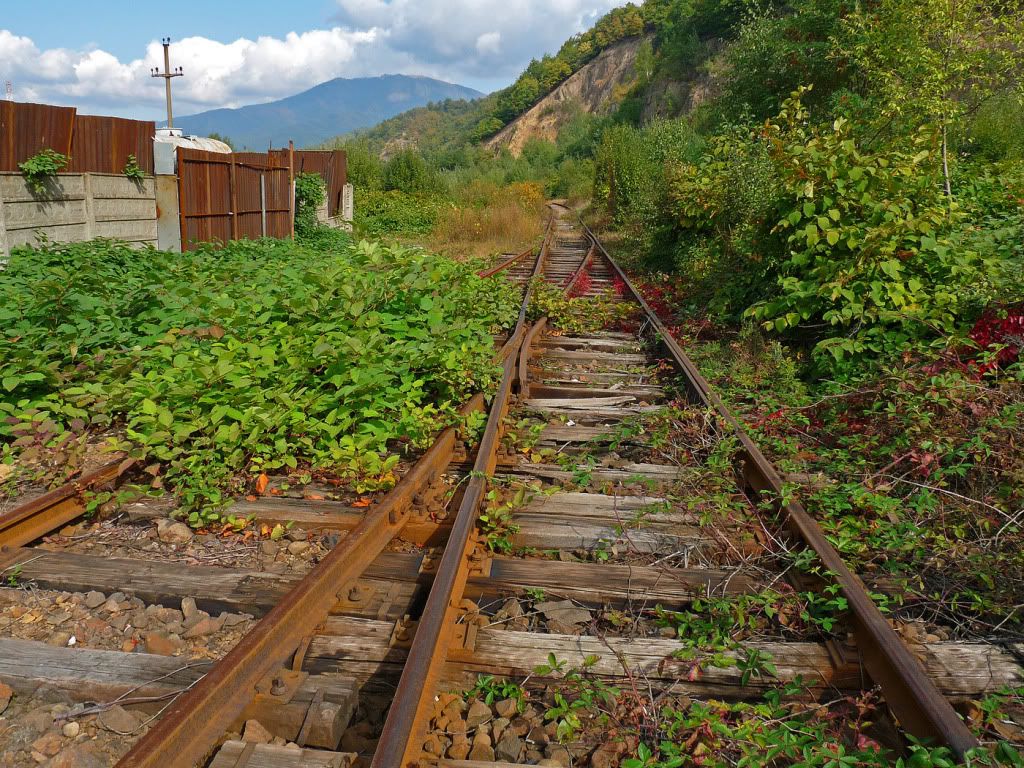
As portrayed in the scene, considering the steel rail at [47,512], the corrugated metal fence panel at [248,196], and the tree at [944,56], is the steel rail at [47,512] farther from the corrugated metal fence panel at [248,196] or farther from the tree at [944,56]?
the corrugated metal fence panel at [248,196]

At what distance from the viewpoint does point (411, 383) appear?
500 cm

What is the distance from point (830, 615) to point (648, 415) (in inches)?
97.7

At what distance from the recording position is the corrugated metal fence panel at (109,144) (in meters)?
11.3

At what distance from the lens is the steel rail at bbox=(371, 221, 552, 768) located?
6.23ft

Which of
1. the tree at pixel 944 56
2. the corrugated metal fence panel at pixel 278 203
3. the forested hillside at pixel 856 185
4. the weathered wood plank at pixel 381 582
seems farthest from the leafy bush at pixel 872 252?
the corrugated metal fence panel at pixel 278 203

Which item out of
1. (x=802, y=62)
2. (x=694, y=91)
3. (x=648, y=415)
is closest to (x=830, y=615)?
(x=648, y=415)

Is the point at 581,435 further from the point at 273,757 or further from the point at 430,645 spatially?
the point at 273,757

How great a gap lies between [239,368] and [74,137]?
30.2ft

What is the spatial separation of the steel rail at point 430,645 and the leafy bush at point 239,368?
908 mm

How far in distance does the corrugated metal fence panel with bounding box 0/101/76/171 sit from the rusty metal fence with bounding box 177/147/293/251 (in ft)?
7.61

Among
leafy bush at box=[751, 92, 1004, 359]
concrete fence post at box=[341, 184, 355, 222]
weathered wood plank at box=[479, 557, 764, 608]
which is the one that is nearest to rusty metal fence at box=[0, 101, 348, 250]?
concrete fence post at box=[341, 184, 355, 222]

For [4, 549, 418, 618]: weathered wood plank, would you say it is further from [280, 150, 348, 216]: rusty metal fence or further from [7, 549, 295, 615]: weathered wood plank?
[280, 150, 348, 216]: rusty metal fence

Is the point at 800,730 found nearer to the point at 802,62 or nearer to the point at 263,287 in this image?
the point at 263,287

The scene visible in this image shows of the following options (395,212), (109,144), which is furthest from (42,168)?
(395,212)
